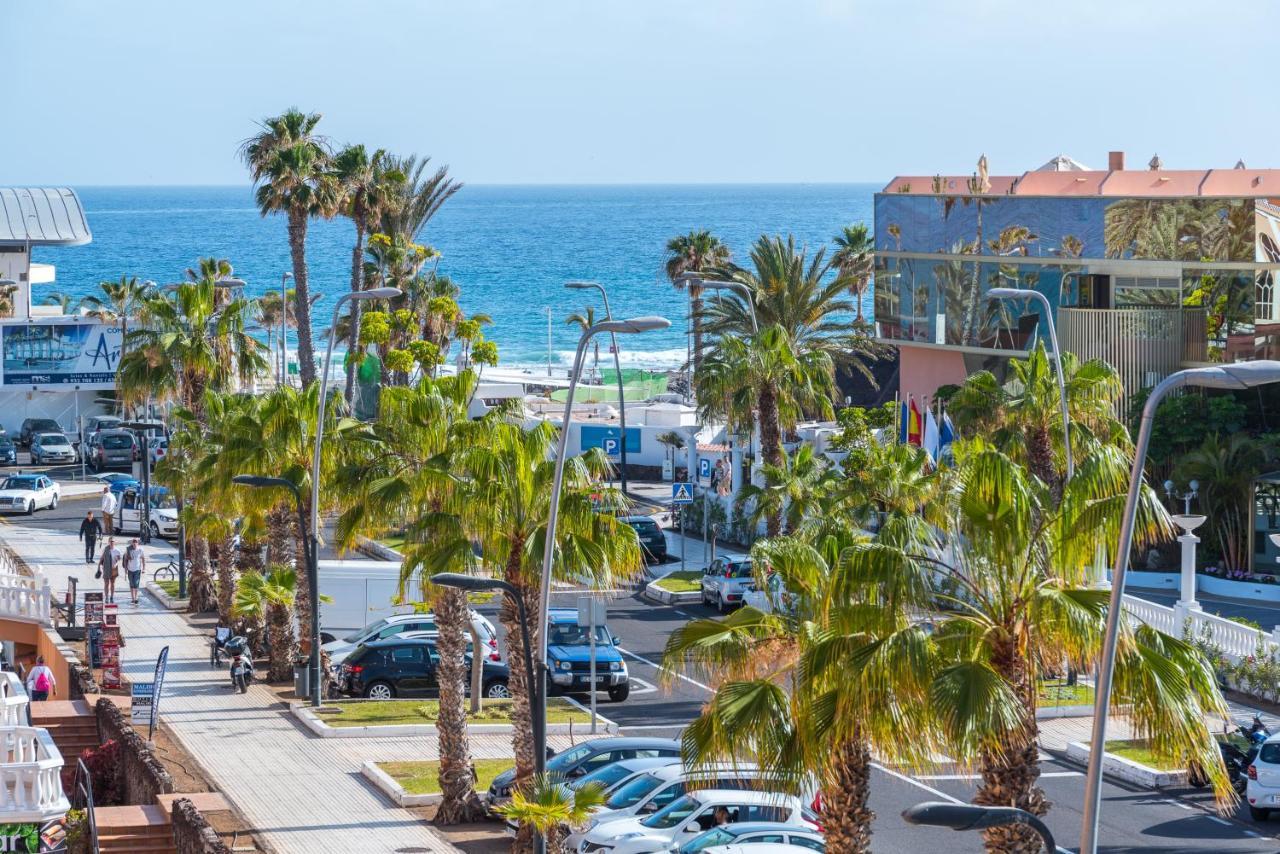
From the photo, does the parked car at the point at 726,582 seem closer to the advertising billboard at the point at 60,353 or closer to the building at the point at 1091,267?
the building at the point at 1091,267

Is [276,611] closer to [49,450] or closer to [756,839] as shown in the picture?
[756,839]

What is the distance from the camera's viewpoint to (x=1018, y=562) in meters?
16.6

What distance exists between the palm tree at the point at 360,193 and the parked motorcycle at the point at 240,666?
2938 centimetres

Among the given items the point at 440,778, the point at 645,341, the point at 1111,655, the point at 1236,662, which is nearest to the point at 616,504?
the point at 440,778

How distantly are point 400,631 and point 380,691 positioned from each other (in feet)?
4.77

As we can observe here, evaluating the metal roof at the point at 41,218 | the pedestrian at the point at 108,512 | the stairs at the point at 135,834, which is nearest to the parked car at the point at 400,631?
the stairs at the point at 135,834

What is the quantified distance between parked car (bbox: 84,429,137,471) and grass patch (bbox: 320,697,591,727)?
36092 millimetres

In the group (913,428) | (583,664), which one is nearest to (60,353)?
(913,428)

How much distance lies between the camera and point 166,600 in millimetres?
46312

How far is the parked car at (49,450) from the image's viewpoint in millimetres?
70250

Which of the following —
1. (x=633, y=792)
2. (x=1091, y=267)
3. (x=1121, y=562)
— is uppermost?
(x=1091, y=267)

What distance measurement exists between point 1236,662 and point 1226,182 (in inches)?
743

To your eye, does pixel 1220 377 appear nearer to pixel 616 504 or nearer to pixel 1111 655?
pixel 1111 655

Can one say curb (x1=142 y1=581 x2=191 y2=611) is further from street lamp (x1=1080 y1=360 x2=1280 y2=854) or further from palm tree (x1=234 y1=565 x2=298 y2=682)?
street lamp (x1=1080 y1=360 x2=1280 y2=854)
